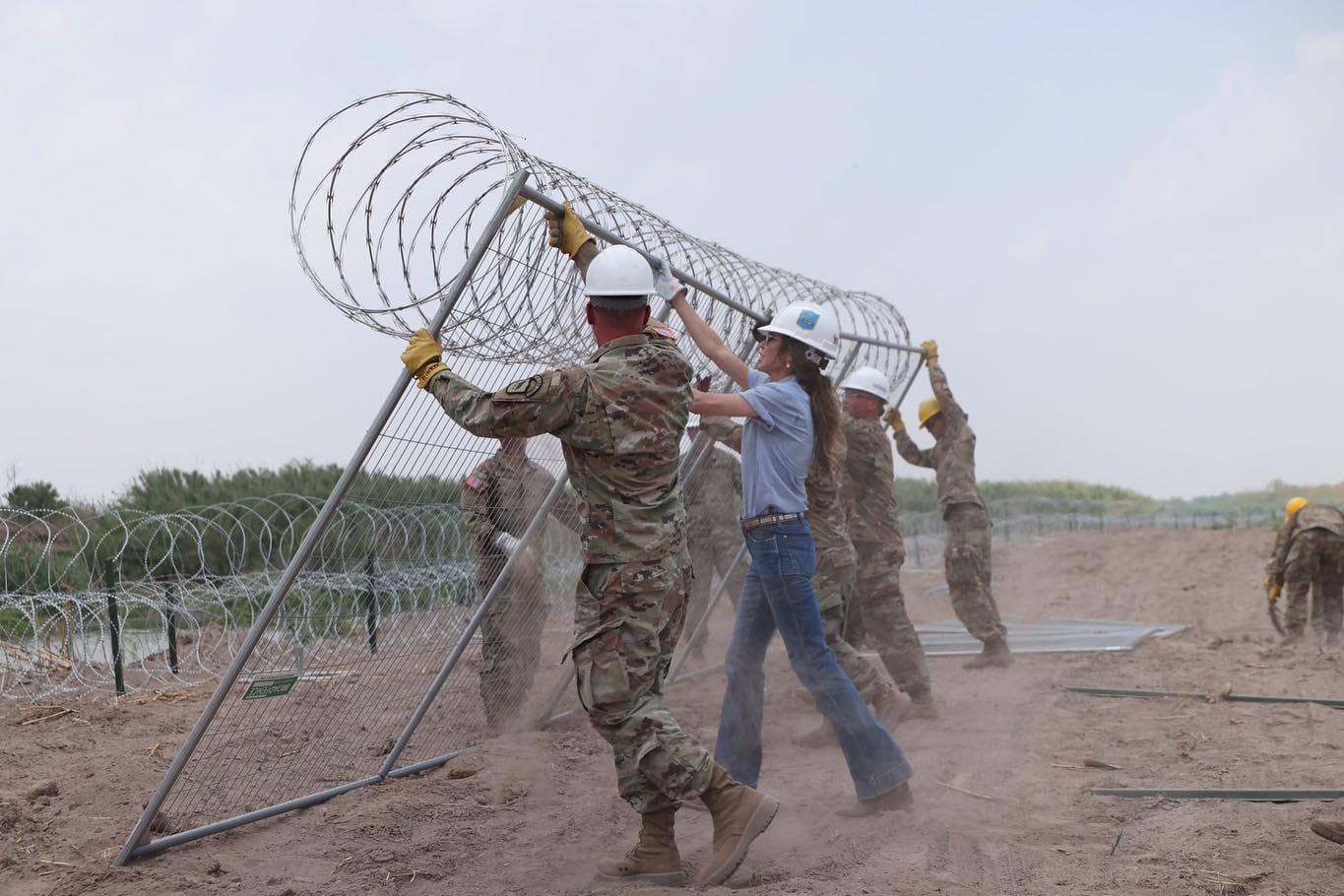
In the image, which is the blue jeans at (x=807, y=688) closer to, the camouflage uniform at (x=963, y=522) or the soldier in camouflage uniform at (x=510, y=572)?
the soldier in camouflage uniform at (x=510, y=572)

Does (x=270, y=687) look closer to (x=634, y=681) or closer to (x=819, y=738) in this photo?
(x=634, y=681)

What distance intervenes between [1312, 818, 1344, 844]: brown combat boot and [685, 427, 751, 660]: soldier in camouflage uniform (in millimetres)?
4300

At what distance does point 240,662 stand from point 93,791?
66.8 inches

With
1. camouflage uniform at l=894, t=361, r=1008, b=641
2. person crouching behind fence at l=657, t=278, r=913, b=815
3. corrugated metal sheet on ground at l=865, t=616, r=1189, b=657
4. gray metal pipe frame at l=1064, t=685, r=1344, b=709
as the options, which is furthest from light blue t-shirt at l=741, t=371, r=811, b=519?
corrugated metal sheet on ground at l=865, t=616, r=1189, b=657

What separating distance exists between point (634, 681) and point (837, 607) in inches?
79.3

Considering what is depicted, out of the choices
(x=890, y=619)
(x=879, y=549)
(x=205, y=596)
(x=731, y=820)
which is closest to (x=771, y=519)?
(x=731, y=820)

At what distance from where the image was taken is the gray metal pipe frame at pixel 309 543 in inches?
155

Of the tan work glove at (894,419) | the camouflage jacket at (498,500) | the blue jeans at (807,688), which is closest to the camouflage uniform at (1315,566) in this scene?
the tan work glove at (894,419)

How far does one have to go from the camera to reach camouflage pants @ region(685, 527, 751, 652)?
320 inches

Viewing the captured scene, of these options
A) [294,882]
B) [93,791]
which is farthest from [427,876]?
[93,791]

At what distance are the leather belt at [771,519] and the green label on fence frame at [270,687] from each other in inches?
71.8

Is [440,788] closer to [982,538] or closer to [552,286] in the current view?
[552,286]

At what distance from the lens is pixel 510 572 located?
5.39 m

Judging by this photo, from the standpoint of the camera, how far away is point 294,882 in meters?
3.95
